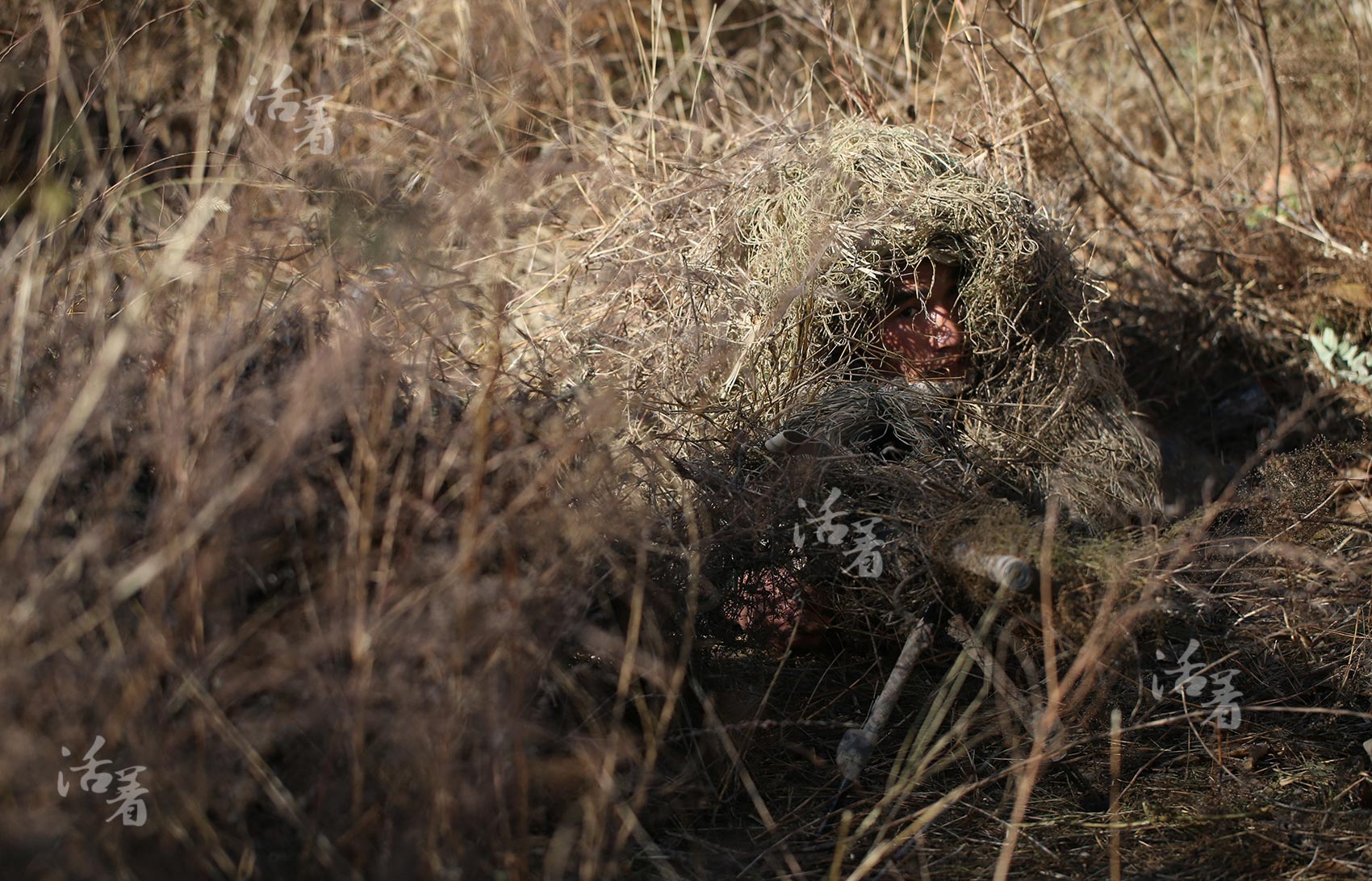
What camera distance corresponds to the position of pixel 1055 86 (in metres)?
5.11

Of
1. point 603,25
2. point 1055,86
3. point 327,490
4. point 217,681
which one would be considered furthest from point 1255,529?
point 603,25

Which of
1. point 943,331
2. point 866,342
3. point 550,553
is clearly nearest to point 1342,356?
point 943,331

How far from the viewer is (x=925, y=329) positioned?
3.40 metres

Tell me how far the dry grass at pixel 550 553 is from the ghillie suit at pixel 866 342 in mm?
36

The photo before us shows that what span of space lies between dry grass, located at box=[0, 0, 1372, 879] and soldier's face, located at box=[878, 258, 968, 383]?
15 cm

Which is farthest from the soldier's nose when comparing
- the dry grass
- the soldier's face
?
the dry grass

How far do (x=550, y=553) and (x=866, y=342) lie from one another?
1.76 m

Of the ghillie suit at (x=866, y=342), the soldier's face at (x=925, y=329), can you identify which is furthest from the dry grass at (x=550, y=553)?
the soldier's face at (x=925, y=329)

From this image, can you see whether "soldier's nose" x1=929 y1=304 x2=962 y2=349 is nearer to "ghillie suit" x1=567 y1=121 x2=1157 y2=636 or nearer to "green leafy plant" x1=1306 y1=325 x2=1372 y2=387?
"ghillie suit" x1=567 y1=121 x2=1157 y2=636

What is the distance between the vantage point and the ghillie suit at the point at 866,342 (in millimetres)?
2881

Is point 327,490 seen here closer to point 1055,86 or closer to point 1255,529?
point 1255,529

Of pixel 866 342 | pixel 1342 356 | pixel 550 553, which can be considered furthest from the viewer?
pixel 1342 356

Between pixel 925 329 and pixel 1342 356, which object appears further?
pixel 1342 356

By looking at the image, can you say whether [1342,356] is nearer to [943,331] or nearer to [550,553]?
[943,331]
